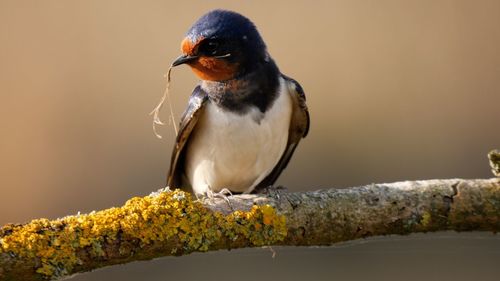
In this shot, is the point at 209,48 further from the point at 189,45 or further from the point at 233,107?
the point at 233,107

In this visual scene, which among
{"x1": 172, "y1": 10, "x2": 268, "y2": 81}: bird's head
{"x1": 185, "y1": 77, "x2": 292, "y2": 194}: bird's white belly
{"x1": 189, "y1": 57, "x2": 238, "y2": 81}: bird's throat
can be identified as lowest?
{"x1": 185, "y1": 77, "x2": 292, "y2": 194}: bird's white belly

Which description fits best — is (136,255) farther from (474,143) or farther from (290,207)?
(474,143)

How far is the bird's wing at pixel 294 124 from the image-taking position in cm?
297

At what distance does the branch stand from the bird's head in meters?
0.48

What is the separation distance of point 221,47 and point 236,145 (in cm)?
30

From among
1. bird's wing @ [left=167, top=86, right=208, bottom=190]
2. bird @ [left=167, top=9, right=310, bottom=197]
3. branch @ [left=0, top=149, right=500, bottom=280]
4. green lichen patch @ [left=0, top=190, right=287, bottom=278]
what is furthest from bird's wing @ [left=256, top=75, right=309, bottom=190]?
green lichen patch @ [left=0, top=190, right=287, bottom=278]

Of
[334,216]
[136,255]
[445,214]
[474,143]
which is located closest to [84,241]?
[136,255]

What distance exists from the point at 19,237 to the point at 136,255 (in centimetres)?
26

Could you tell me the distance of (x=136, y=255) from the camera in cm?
212

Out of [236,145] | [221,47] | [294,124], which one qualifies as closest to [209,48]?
[221,47]

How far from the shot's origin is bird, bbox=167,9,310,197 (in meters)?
2.77

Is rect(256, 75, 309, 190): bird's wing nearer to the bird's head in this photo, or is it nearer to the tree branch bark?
the bird's head

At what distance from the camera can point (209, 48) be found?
275cm

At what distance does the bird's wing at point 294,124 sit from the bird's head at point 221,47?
0.15 meters
